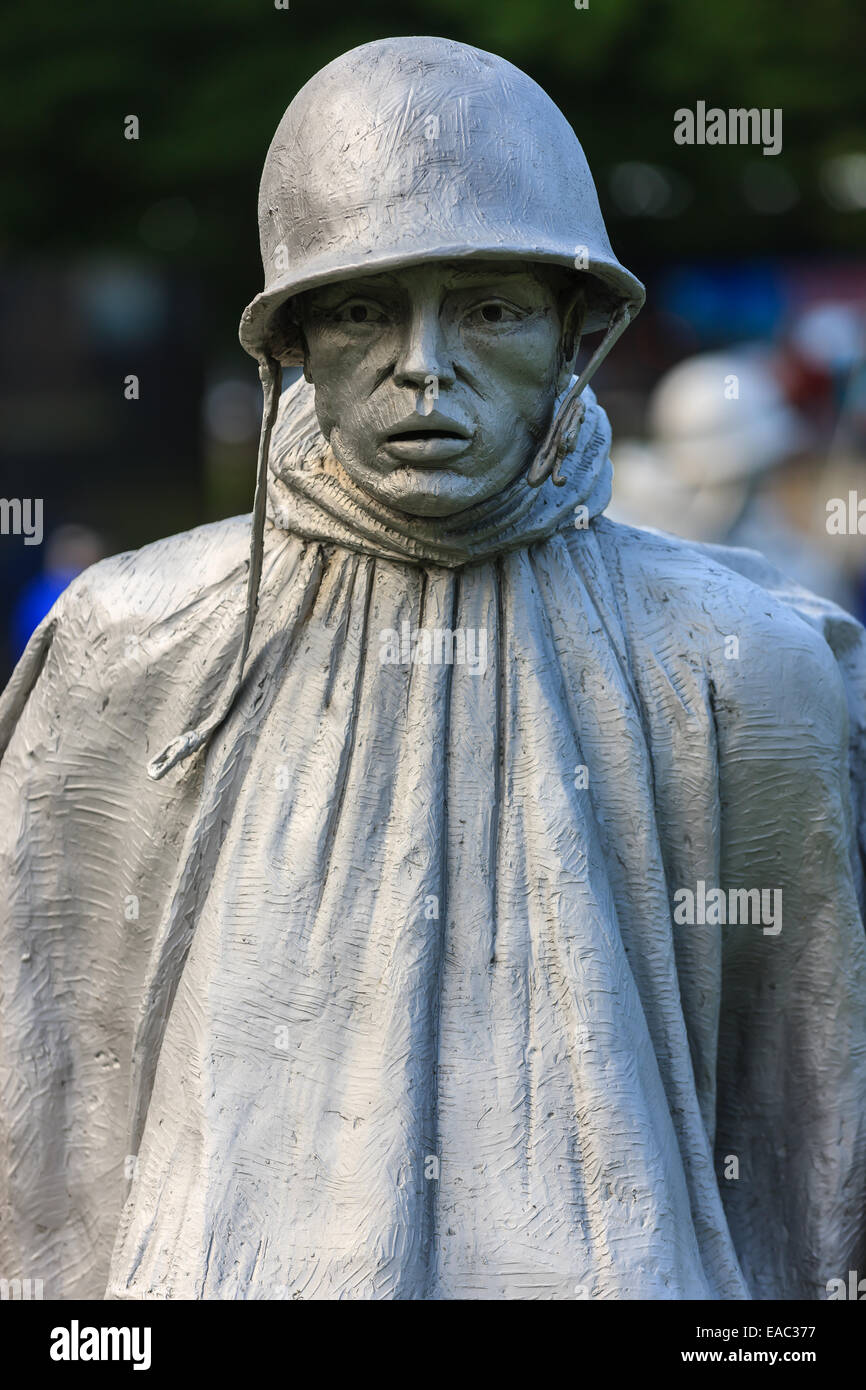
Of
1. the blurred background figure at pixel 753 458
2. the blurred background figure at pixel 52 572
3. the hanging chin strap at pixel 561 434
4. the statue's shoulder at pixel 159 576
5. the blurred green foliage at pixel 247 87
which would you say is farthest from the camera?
the blurred green foliage at pixel 247 87

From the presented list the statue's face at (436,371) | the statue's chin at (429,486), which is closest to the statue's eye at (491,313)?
the statue's face at (436,371)

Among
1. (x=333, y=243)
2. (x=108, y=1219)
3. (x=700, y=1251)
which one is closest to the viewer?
(x=333, y=243)

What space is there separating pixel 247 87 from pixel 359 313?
9.62 m

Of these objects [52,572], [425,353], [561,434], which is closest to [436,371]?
[425,353]

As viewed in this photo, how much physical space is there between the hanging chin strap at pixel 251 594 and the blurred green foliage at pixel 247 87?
29.4ft

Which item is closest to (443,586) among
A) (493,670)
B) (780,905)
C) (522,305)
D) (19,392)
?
(493,670)

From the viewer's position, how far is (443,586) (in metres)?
4.81

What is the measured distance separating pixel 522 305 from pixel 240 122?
956cm

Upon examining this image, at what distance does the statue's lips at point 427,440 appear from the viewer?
450 cm

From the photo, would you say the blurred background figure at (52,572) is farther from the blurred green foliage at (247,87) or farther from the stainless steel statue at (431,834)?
the stainless steel statue at (431,834)

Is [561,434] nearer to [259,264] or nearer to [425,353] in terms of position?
[425,353]

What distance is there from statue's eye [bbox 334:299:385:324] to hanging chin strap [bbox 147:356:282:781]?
0.23 m

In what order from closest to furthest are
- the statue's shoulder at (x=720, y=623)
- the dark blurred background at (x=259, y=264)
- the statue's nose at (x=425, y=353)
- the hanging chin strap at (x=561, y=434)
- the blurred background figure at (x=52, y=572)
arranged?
the statue's nose at (x=425, y=353)
the hanging chin strap at (x=561, y=434)
the statue's shoulder at (x=720, y=623)
the blurred background figure at (x=52, y=572)
the dark blurred background at (x=259, y=264)

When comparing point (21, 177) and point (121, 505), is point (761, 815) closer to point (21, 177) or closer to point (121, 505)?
point (121, 505)
